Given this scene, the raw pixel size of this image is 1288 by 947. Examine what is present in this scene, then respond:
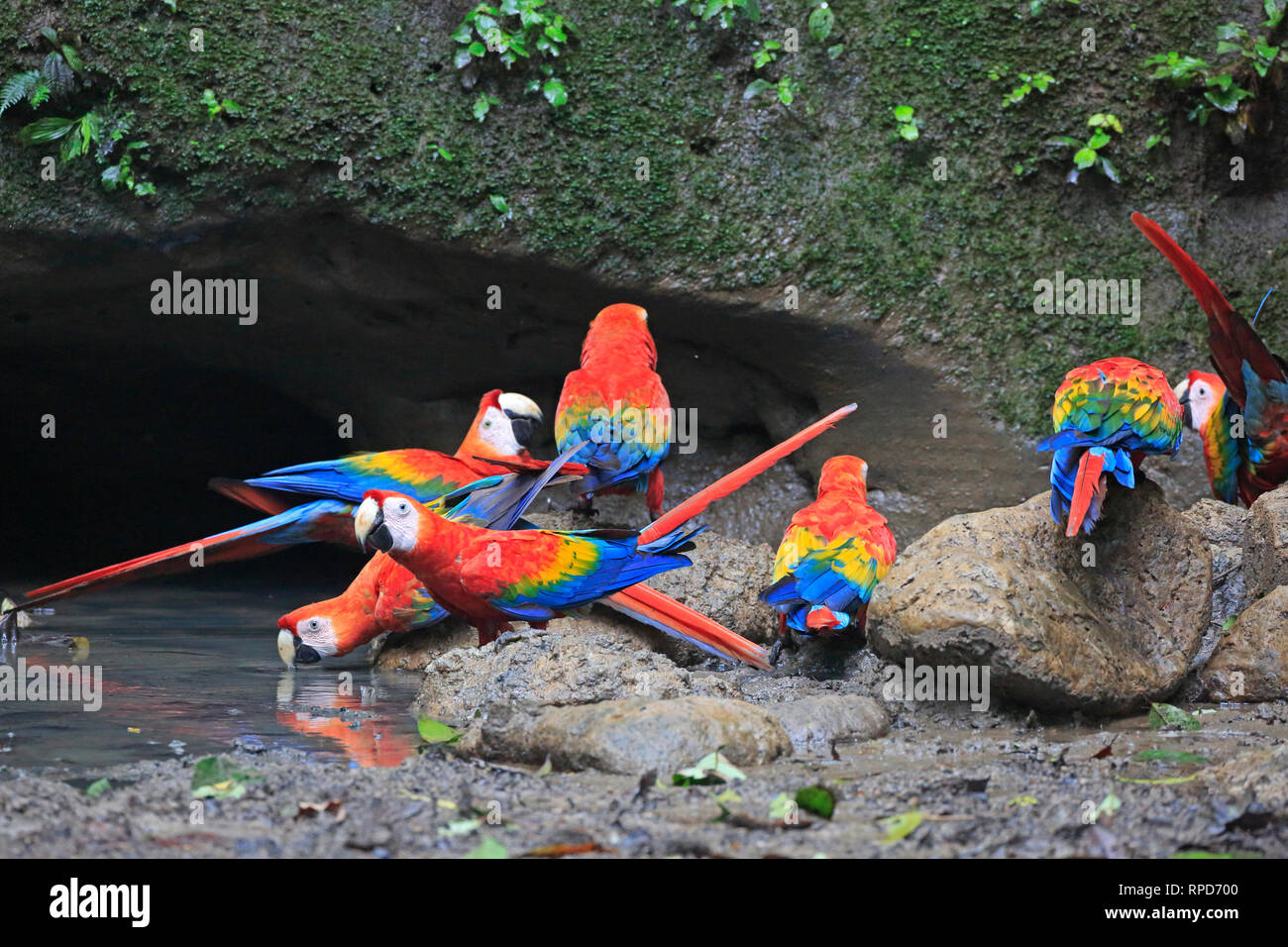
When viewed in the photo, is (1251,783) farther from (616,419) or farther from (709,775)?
(616,419)

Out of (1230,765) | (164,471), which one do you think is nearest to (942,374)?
(1230,765)

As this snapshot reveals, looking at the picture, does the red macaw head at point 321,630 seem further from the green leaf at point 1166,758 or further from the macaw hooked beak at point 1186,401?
the macaw hooked beak at point 1186,401

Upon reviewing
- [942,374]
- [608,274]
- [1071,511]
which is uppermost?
[608,274]

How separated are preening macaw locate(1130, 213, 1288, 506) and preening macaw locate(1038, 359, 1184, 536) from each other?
0.56 m

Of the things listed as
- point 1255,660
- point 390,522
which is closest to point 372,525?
point 390,522

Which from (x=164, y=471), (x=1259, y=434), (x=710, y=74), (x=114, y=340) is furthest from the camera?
(x=164, y=471)

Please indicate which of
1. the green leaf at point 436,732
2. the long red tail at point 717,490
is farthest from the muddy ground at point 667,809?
the long red tail at point 717,490

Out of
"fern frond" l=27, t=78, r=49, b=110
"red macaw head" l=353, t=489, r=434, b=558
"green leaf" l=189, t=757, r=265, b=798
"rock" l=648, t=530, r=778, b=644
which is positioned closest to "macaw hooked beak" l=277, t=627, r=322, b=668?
"red macaw head" l=353, t=489, r=434, b=558

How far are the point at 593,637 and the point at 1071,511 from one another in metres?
1.60

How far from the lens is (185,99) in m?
5.29

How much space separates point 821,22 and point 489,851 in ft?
15.7

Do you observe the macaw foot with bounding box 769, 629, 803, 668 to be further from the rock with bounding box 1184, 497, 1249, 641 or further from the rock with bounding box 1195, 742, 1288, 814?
the rock with bounding box 1195, 742, 1288, 814
